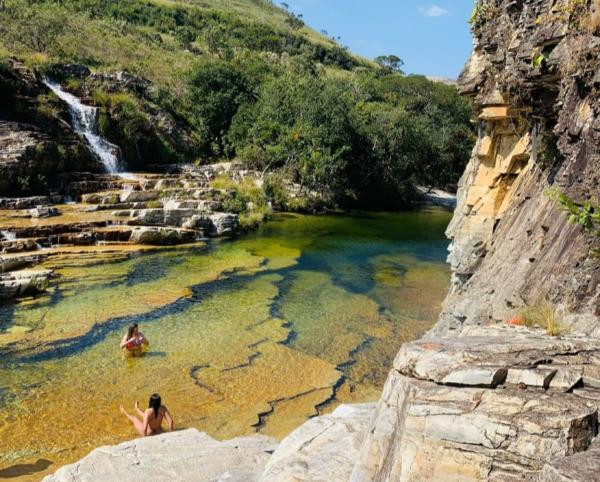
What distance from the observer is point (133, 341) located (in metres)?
12.9

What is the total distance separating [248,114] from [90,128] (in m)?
14.1

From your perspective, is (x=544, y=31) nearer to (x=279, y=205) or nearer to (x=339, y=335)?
(x=339, y=335)

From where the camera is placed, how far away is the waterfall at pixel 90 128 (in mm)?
37125

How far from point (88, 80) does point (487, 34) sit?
3740cm

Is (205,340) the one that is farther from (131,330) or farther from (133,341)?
(131,330)

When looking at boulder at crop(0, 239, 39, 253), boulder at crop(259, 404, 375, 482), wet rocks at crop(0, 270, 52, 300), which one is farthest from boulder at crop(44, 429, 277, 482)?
boulder at crop(0, 239, 39, 253)

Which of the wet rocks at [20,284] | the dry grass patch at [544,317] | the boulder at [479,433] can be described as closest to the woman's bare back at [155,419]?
the boulder at [479,433]

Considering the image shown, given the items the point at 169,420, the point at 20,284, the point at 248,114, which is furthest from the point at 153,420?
the point at 248,114

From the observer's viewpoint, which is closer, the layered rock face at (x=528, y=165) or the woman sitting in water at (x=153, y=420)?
the layered rock face at (x=528, y=165)

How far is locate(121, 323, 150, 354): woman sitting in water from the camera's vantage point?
12.8m

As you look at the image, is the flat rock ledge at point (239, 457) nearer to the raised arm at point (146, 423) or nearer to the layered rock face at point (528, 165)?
the raised arm at point (146, 423)

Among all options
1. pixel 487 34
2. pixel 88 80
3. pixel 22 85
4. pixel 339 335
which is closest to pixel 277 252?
pixel 339 335

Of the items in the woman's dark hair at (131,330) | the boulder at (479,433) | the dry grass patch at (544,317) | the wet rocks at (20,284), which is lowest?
the wet rocks at (20,284)

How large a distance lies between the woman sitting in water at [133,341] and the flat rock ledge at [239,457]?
4890 mm
